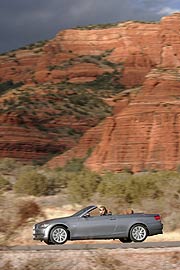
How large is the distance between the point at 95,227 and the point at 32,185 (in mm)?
22193

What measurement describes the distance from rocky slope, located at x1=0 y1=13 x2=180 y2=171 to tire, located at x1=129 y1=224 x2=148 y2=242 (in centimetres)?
3846

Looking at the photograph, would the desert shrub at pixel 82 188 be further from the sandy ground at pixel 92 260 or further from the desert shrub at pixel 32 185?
the sandy ground at pixel 92 260

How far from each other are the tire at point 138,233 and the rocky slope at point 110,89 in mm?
38457

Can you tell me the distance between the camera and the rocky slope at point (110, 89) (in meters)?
59.3

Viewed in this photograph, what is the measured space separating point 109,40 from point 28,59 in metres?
18.7

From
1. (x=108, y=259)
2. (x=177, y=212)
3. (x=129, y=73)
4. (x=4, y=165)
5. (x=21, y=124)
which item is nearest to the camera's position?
(x=108, y=259)

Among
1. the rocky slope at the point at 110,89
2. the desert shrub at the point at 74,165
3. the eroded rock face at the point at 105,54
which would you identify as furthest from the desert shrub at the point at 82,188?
the eroded rock face at the point at 105,54

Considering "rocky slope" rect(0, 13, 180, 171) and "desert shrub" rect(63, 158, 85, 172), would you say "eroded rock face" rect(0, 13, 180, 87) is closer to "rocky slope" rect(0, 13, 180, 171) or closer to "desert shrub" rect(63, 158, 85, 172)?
"rocky slope" rect(0, 13, 180, 171)

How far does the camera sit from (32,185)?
38938 millimetres

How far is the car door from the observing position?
17016 mm

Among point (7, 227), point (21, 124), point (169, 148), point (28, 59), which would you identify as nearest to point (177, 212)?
point (7, 227)

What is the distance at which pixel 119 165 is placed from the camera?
58531mm

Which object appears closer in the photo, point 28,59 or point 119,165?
point 119,165

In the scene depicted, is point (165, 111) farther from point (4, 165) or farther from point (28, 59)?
point (28, 59)
